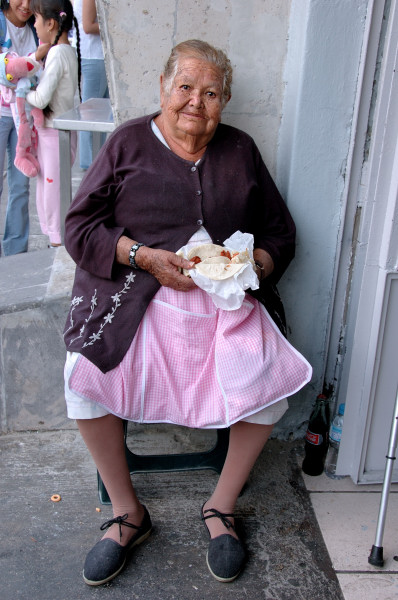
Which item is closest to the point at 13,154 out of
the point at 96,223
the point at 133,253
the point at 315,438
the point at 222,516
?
the point at 96,223

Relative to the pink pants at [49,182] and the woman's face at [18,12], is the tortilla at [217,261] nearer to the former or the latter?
the pink pants at [49,182]

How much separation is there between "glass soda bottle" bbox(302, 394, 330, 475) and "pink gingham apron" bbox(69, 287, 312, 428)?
0.59 metres

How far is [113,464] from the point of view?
88.8 inches

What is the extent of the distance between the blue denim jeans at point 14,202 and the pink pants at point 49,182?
5.5 inches

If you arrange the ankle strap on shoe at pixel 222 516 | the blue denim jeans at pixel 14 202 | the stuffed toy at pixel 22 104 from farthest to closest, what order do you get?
1. the blue denim jeans at pixel 14 202
2. the stuffed toy at pixel 22 104
3. the ankle strap on shoe at pixel 222 516

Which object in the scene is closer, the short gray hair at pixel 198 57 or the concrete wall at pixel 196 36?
the short gray hair at pixel 198 57

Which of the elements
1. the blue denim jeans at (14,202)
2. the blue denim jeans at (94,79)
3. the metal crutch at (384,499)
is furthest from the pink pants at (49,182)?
the metal crutch at (384,499)

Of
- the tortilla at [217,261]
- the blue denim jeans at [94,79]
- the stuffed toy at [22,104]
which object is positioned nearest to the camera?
the tortilla at [217,261]

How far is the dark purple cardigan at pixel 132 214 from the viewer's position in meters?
2.19

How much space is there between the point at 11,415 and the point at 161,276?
1.22 m

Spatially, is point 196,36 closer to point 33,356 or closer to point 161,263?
point 161,263

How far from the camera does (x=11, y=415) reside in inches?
114

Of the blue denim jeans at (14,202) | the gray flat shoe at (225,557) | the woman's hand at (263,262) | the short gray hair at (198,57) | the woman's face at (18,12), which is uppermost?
the woman's face at (18,12)

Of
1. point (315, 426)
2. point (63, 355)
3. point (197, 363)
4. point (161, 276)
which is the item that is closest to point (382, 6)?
point (161, 276)
